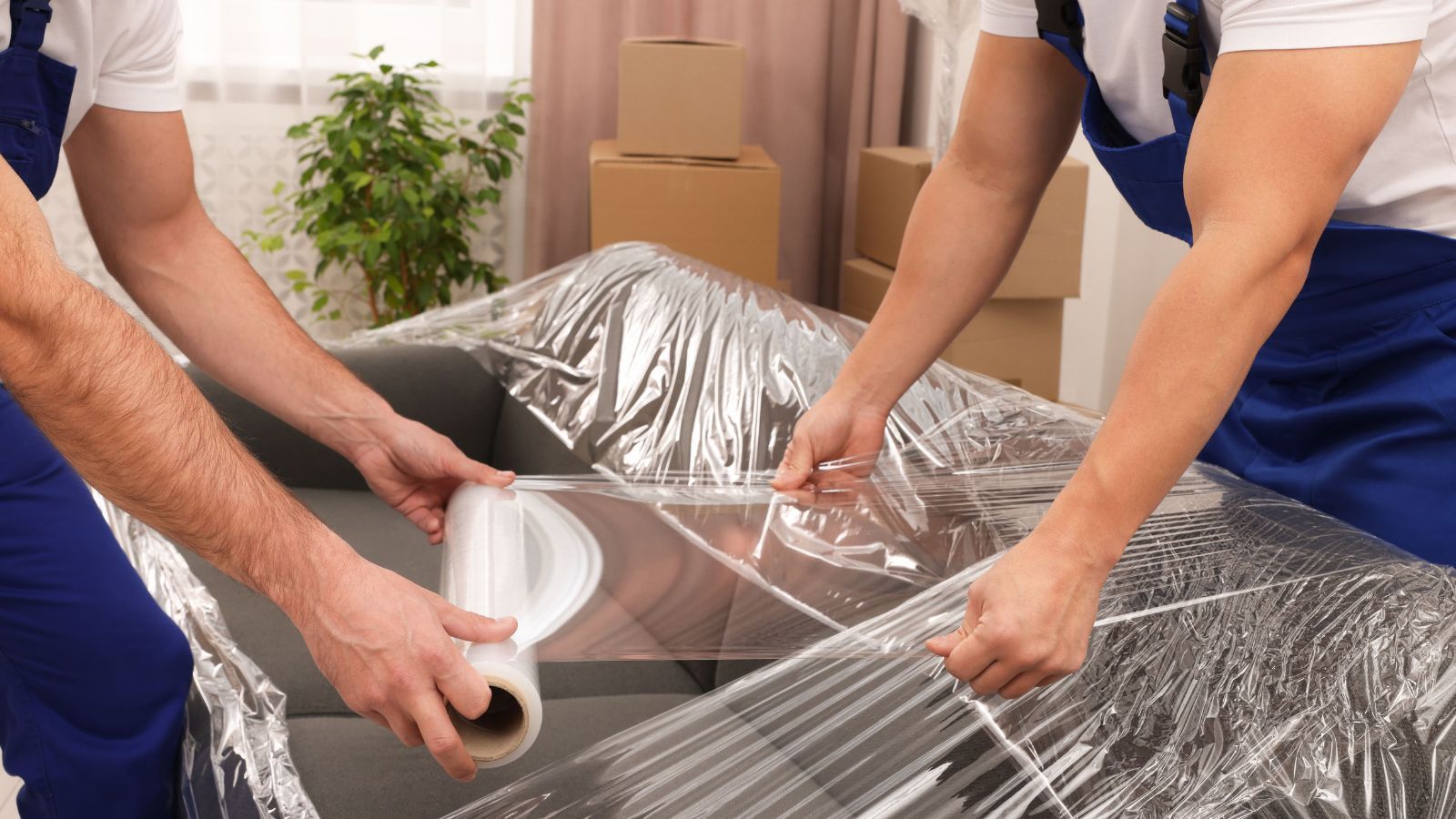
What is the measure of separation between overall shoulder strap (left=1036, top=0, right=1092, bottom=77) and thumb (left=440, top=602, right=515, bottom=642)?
0.63 m

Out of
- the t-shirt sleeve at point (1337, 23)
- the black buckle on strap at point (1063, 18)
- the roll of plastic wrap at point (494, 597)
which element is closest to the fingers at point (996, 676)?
the roll of plastic wrap at point (494, 597)

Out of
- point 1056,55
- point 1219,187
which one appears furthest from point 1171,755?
point 1056,55

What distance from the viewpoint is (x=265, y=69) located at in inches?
130

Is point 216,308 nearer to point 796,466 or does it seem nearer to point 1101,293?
point 796,466

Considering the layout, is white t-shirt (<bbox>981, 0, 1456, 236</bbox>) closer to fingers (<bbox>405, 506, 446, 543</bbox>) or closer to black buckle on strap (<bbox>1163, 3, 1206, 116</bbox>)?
black buckle on strap (<bbox>1163, 3, 1206, 116</bbox>)

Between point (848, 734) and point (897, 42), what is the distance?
3.00 meters

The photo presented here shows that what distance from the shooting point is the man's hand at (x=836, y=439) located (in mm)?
1196

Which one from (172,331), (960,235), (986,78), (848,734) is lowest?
(848,734)

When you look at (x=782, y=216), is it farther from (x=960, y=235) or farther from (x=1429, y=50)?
(x=1429, y=50)

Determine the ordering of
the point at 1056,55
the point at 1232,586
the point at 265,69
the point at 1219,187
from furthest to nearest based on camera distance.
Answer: the point at 265,69
the point at 1056,55
the point at 1232,586
the point at 1219,187

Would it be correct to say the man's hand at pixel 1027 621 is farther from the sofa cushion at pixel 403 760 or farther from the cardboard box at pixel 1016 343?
the cardboard box at pixel 1016 343

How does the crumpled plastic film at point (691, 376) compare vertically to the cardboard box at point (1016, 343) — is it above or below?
above

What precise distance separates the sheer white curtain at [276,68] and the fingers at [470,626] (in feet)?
9.19

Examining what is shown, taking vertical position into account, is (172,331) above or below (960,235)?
below
